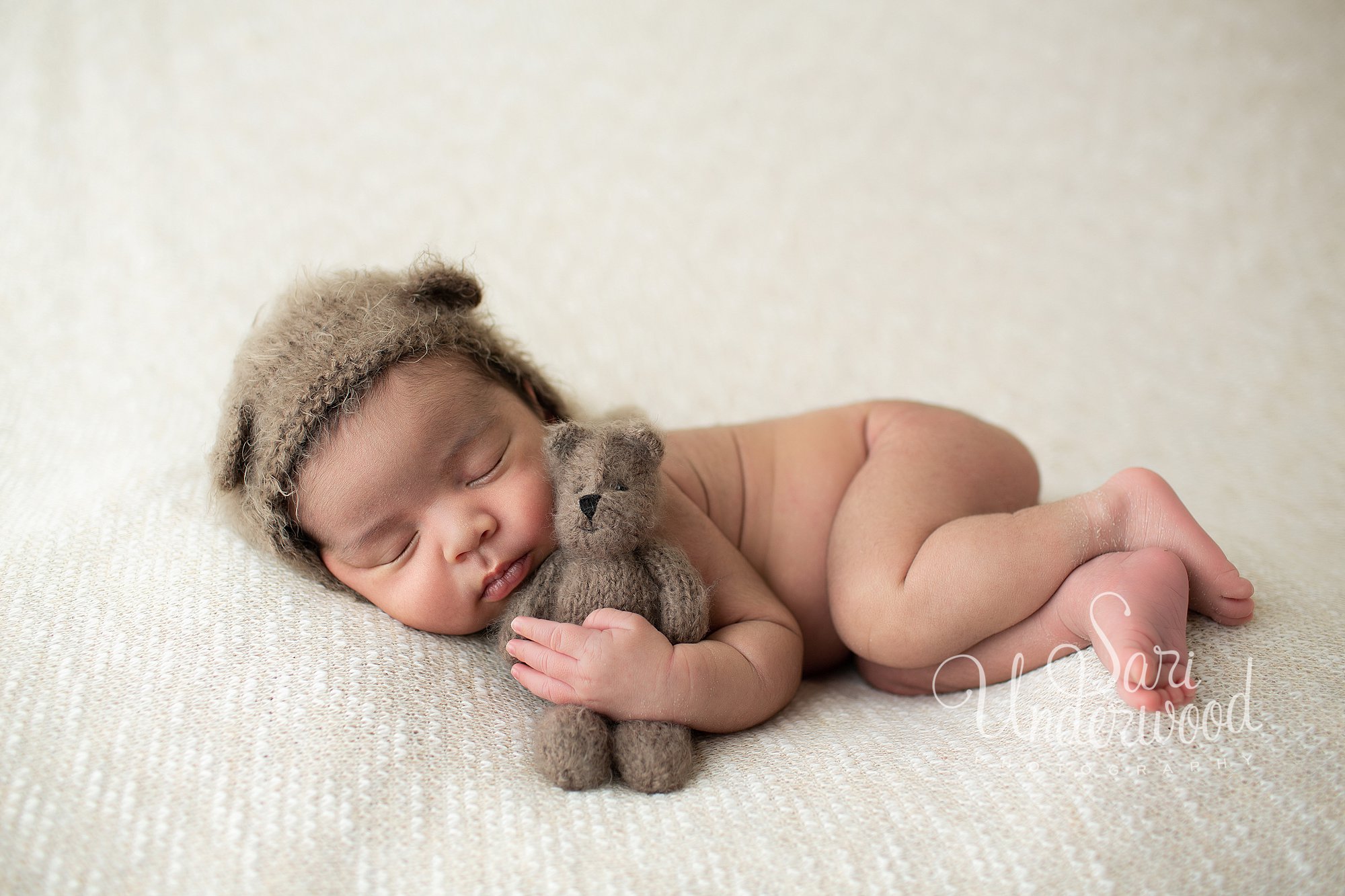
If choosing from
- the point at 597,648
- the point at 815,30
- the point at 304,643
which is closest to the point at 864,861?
the point at 597,648

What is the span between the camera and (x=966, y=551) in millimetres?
1165

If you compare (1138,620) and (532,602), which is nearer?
(1138,620)

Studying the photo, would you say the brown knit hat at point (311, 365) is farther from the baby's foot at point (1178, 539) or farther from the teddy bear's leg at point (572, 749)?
the baby's foot at point (1178, 539)

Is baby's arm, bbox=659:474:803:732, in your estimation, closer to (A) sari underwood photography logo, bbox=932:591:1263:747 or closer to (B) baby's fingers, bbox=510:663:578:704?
(B) baby's fingers, bbox=510:663:578:704

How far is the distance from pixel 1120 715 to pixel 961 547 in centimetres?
28

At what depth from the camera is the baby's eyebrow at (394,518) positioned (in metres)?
1.14

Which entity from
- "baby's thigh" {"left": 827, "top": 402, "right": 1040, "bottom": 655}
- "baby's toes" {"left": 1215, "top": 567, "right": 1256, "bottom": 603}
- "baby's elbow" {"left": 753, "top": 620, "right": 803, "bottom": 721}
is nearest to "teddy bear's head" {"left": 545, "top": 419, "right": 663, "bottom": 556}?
"baby's elbow" {"left": 753, "top": 620, "right": 803, "bottom": 721}

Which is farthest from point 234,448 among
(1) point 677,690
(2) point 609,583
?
(1) point 677,690

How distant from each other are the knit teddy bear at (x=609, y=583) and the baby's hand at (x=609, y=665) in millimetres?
20

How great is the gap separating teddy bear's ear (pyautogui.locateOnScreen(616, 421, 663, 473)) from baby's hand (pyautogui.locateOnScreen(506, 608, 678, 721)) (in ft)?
0.60

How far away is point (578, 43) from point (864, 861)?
6.52 feet

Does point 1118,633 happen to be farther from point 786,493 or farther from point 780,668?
point 786,493

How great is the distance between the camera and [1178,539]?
3.55ft

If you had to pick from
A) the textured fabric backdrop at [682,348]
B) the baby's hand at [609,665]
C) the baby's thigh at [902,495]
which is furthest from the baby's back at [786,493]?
the baby's hand at [609,665]
